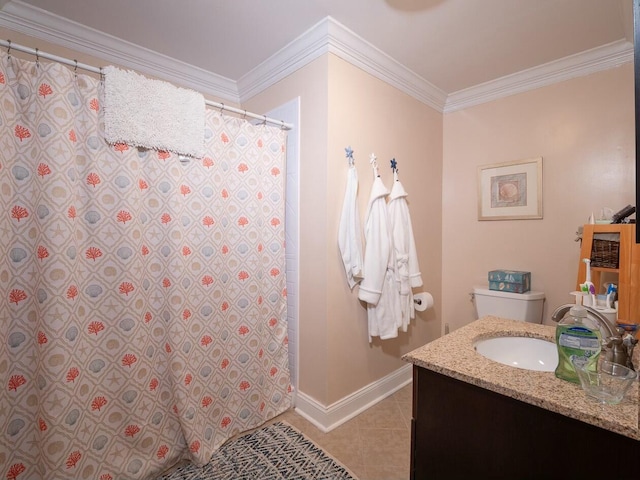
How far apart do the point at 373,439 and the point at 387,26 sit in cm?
240

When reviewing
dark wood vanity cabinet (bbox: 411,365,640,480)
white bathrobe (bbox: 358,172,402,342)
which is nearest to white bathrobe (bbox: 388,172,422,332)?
white bathrobe (bbox: 358,172,402,342)

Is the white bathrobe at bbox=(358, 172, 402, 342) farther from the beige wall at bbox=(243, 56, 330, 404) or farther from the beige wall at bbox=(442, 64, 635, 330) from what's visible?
the beige wall at bbox=(442, 64, 635, 330)

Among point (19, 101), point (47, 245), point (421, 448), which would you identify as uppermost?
point (19, 101)

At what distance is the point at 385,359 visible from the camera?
2.22 m

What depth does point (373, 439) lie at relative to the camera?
1777mm

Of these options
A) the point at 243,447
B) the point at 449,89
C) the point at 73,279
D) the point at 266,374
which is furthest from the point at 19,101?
the point at 449,89

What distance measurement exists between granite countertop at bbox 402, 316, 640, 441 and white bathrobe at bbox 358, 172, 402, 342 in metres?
0.70

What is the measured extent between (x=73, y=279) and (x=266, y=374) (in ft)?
3.92

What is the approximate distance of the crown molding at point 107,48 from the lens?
5.46 ft

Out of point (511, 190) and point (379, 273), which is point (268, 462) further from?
point (511, 190)

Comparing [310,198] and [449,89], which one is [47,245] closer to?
[310,198]

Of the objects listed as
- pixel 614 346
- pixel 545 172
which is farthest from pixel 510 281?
pixel 614 346

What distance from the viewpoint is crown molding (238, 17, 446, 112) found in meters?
1.81

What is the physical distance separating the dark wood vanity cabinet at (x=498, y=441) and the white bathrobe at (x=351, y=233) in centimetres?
87
